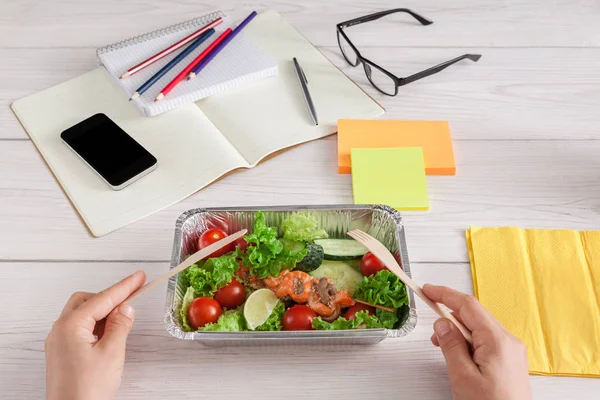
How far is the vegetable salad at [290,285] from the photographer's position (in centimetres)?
86

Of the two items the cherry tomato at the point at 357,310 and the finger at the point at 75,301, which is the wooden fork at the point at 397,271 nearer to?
the cherry tomato at the point at 357,310

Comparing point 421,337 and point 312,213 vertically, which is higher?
point 312,213

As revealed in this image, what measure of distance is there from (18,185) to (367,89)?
0.70 metres

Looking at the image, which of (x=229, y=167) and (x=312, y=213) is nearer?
(x=312, y=213)

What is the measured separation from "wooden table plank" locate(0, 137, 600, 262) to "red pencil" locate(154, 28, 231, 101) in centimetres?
23

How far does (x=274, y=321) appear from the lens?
865mm

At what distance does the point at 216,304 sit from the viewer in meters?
0.87

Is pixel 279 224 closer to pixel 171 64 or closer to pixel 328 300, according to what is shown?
pixel 328 300

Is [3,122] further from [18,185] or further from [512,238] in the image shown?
[512,238]

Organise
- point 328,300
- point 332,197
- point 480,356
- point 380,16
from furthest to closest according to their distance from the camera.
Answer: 1. point 380,16
2. point 332,197
3. point 328,300
4. point 480,356

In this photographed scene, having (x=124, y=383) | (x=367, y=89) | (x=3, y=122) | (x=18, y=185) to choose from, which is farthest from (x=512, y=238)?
(x=3, y=122)

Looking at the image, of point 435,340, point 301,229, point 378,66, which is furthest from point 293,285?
point 378,66

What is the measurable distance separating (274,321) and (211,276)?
117 millimetres

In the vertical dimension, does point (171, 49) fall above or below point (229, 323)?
above
